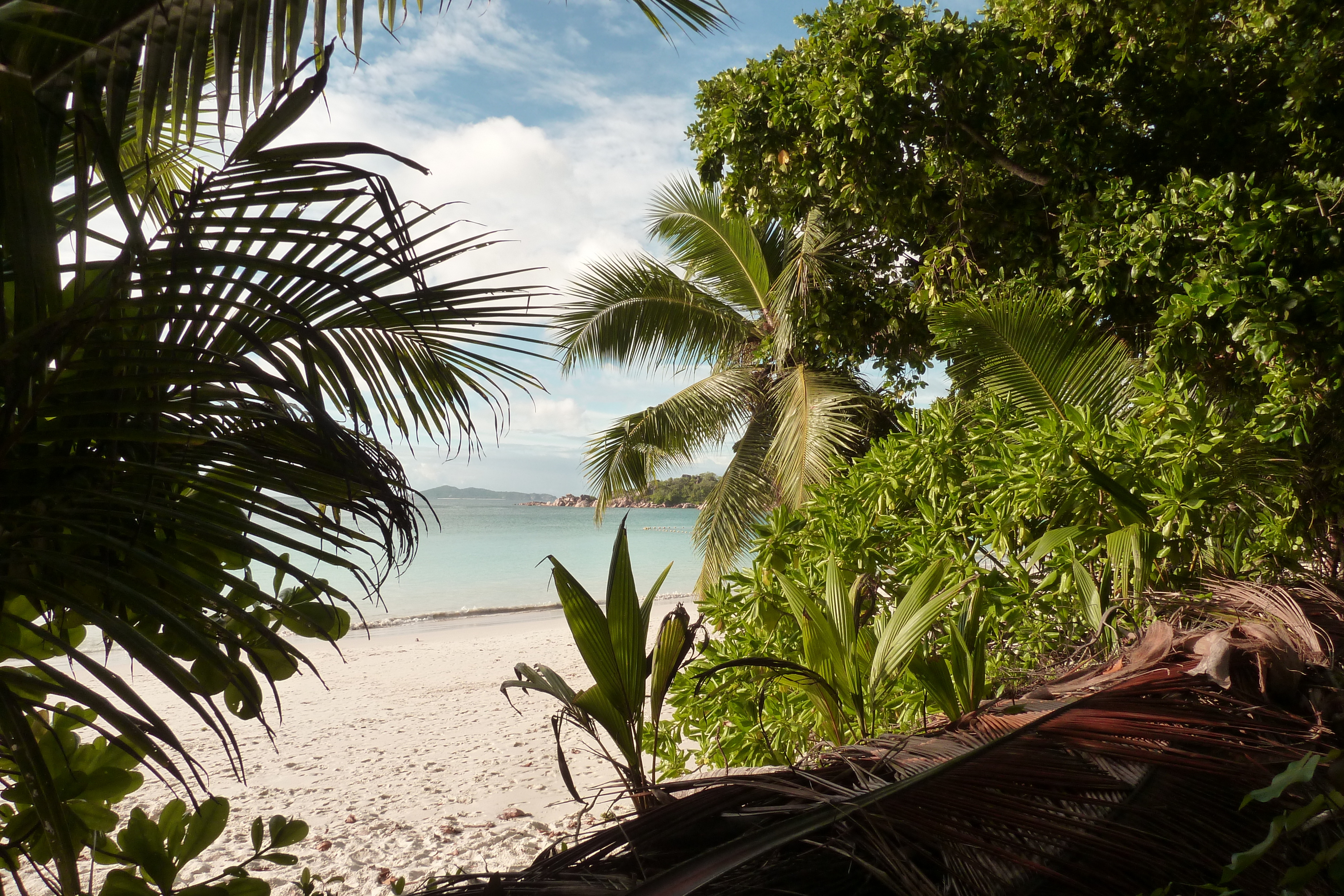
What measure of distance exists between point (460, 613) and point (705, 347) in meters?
11.5

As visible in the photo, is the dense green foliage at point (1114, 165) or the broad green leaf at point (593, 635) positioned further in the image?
the dense green foliage at point (1114, 165)

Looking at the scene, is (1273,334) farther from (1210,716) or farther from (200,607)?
(200,607)

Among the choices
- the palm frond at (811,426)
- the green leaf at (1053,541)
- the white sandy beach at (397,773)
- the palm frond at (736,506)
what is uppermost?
the palm frond at (811,426)

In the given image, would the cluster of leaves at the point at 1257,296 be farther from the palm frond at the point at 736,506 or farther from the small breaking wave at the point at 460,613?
the small breaking wave at the point at 460,613

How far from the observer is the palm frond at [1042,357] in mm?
3795

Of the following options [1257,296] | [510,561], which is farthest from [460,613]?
[1257,296]

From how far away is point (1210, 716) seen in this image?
136cm

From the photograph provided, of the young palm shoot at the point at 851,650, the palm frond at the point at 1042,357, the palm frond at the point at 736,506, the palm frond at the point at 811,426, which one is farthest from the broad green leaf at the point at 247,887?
the palm frond at the point at 736,506

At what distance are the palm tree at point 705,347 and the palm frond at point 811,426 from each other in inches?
4.2

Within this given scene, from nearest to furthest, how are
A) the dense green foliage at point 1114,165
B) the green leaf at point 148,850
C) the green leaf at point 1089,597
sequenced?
the green leaf at point 148,850
the green leaf at point 1089,597
the dense green foliage at point 1114,165

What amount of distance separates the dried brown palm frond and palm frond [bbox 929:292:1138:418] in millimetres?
2545

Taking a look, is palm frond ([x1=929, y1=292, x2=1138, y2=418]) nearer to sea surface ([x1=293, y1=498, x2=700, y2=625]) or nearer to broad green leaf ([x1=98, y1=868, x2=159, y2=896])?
sea surface ([x1=293, y1=498, x2=700, y2=625])

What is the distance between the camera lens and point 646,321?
11.2 m

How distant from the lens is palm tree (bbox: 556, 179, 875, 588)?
33.6 ft
